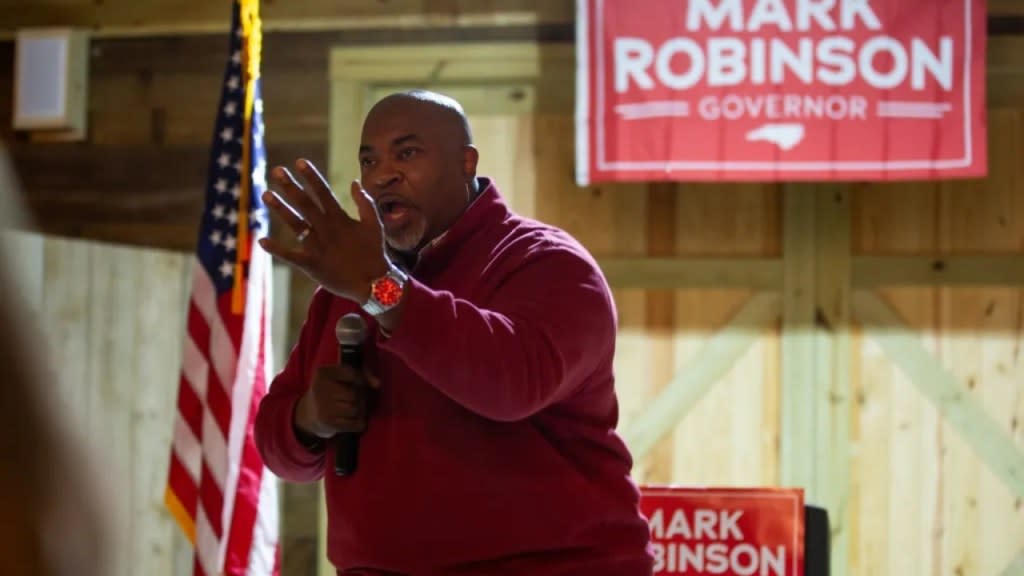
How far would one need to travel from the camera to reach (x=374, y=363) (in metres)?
1.66

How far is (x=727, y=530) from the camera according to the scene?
3.23 m

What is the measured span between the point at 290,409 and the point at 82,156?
10.0 feet

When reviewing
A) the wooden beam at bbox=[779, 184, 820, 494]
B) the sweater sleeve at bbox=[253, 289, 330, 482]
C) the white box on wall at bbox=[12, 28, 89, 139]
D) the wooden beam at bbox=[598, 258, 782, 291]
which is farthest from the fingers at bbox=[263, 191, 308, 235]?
the white box on wall at bbox=[12, 28, 89, 139]

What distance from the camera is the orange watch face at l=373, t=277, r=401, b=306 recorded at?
144 cm

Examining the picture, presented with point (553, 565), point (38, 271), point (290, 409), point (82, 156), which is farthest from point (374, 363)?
point (82, 156)

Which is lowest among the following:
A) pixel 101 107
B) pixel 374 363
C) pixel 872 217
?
pixel 374 363

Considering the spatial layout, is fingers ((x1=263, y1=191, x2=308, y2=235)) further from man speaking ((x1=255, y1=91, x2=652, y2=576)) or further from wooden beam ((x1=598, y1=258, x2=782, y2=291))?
wooden beam ((x1=598, y1=258, x2=782, y2=291))

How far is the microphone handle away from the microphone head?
0.04 feet

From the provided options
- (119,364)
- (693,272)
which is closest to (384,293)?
(693,272)

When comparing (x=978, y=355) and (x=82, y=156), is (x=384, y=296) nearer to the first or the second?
(x=978, y=355)

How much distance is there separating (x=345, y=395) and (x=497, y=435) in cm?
19

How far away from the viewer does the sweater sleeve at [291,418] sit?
1786mm

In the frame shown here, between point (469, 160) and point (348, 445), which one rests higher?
point (469, 160)

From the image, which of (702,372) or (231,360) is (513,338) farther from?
(702,372)
